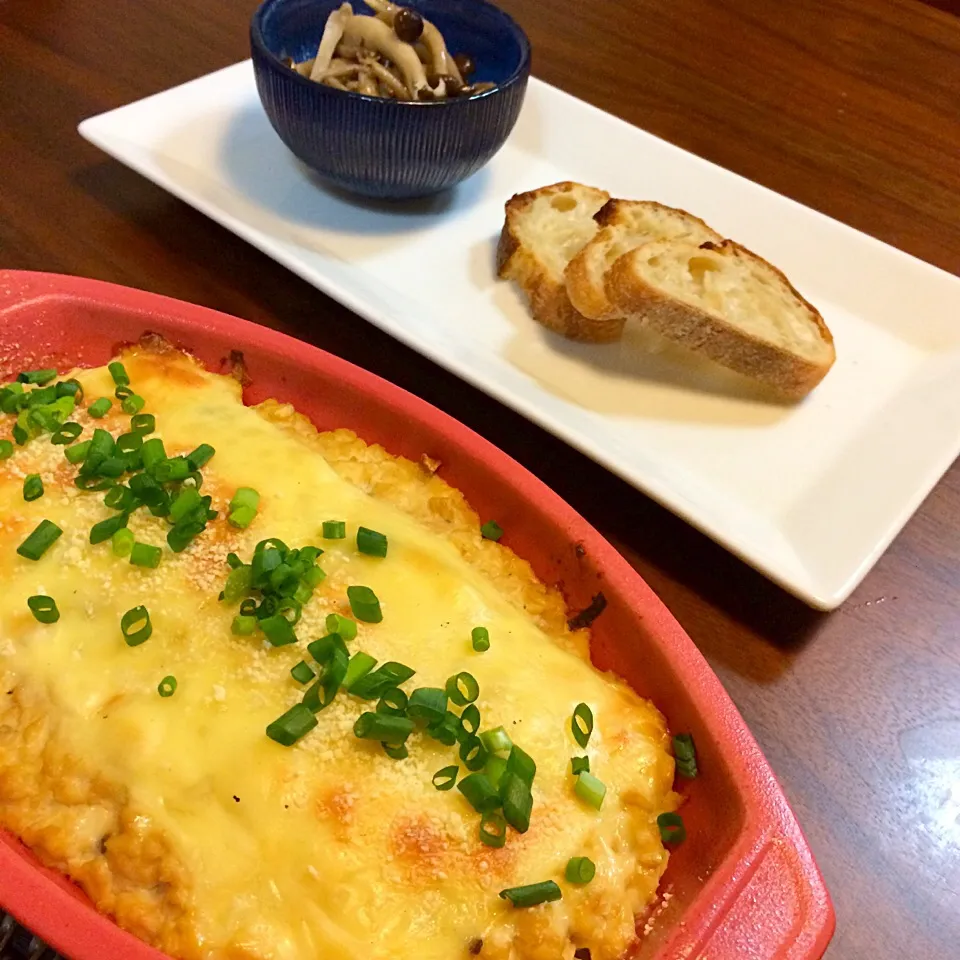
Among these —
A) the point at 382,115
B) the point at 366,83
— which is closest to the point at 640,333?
the point at 382,115

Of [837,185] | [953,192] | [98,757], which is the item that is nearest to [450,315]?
[98,757]

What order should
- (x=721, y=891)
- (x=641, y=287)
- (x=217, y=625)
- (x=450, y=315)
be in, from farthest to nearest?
(x=450, y=315)
(x=641, y=287)
(x=217, y=625)
(x=721, y=891)

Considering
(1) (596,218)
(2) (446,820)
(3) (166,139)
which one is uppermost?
(1) (596,218)

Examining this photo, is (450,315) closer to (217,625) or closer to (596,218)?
(596,218)

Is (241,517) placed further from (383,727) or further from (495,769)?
(495,769)

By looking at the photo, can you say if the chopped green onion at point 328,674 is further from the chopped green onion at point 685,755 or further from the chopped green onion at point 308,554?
the chopped green onion at point 685,755

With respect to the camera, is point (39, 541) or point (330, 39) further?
point (330, 39)

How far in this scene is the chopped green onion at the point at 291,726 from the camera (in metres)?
1.08

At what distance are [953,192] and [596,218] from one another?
4.09 ft

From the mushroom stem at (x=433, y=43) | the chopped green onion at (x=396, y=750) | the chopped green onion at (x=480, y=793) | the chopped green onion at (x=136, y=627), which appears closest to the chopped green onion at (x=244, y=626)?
the chopped green onion at (x=136, y=627)

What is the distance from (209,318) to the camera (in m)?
1.56

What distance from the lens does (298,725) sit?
1.09m

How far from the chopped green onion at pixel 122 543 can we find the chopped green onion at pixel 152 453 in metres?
0.12

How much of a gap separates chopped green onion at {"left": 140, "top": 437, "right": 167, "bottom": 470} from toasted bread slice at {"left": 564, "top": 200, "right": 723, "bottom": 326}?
0.88m
